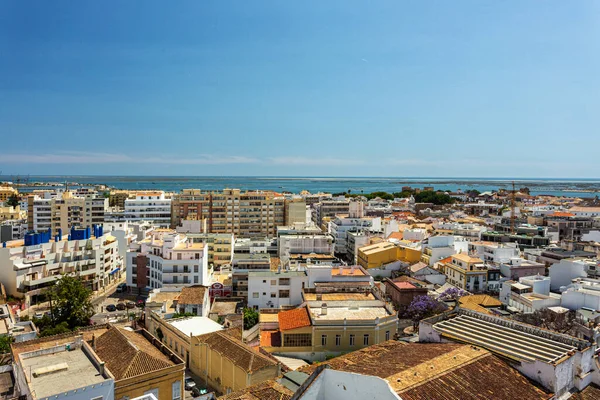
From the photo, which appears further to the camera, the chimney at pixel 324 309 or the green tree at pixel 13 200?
the green tree at pixel 13 200

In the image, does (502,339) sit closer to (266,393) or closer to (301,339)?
(266,393)

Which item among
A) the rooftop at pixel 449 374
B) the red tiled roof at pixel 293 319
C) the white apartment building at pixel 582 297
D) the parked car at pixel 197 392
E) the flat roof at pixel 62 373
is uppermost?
the rooftop at pixel 449 374

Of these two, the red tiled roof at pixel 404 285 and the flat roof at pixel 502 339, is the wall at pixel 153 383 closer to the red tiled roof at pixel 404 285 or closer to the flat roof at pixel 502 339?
the flat roof at pixel 502 339

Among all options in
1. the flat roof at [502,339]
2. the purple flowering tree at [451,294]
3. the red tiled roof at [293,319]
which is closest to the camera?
the flat roof at [502,339]

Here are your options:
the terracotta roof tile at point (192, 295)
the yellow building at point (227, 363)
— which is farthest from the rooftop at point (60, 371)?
the terracotta roof tile at point (192, 295)

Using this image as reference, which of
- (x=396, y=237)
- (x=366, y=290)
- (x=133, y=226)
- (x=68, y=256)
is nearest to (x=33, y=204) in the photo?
(x=133, y=226)

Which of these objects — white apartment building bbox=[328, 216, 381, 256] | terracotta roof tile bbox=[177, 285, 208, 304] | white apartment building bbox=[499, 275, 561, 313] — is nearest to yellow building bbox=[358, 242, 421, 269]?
white apartment building bbox=[328, 216, 381, 256]

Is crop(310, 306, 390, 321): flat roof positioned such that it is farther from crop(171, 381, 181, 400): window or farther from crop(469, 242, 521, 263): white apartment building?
crop(469, 242, 521, 263): white apartment building
